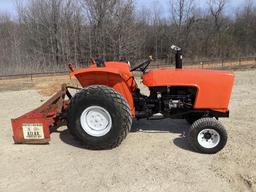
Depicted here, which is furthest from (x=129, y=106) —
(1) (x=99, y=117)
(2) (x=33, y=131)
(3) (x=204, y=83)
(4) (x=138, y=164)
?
(2) (x=33, y=131)

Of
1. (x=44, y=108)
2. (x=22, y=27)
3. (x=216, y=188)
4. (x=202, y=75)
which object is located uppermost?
(x=22, y=27)

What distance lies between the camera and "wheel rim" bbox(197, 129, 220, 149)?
17.2 ft

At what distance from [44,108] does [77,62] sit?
16627mm

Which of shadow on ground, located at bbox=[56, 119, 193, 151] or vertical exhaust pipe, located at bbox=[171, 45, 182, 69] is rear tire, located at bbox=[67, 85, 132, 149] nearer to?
shadow on ground, located at bbox=[56, 119, 193, 151]

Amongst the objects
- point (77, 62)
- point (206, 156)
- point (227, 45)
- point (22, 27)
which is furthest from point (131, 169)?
point (227, 45)

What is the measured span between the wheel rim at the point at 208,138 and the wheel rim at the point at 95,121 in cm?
142

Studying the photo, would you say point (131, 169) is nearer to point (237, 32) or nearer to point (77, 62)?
point (77, 62)

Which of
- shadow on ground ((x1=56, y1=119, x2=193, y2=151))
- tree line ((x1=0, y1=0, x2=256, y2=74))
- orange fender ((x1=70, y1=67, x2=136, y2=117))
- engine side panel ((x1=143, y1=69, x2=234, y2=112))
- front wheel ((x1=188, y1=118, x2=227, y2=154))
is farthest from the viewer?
tree line ((x1=0, y1=0, x2=256, y2=74))

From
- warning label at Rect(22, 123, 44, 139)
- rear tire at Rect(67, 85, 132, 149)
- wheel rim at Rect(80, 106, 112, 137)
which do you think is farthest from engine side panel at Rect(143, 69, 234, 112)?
warning label at Rect(22, 123, 44, 139)

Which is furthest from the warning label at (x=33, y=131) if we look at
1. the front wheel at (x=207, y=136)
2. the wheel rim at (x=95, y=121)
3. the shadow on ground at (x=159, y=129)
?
the front wheel at (x=207, y=136)

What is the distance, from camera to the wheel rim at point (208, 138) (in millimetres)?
5238

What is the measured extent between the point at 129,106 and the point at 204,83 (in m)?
1.25

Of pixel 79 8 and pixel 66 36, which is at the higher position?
pixel 79 8

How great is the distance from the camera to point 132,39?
75.0 ft
